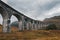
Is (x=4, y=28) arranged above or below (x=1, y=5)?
below

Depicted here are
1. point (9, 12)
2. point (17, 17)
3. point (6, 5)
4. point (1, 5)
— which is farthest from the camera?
point (17, 17)

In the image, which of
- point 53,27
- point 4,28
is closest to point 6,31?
point 4,28

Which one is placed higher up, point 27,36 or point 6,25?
point 6,25

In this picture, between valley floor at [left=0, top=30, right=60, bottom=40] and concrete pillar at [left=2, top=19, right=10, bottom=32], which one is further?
concrete pillar at [left=2, top=19, right=10, bottom=32]

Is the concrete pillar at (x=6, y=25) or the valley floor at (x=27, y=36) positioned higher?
the concrete pillar at (x=6, y=25)

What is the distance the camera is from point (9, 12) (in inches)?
1422

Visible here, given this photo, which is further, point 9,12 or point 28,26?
point 28,26

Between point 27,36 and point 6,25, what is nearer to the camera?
point 27,36

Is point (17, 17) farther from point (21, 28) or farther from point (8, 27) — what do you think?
A: point (8, 27)

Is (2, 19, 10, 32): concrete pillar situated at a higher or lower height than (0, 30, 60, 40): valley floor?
higher

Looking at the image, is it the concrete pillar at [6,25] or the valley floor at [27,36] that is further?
the concrete pillar at [6,25]

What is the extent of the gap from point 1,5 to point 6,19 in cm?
455

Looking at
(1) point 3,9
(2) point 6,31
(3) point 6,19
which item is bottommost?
(2) point 6,31

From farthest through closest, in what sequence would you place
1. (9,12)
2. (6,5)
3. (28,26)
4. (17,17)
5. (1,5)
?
(28,26)
(17,17)
(9,12)
(6,5)
(1,5)
